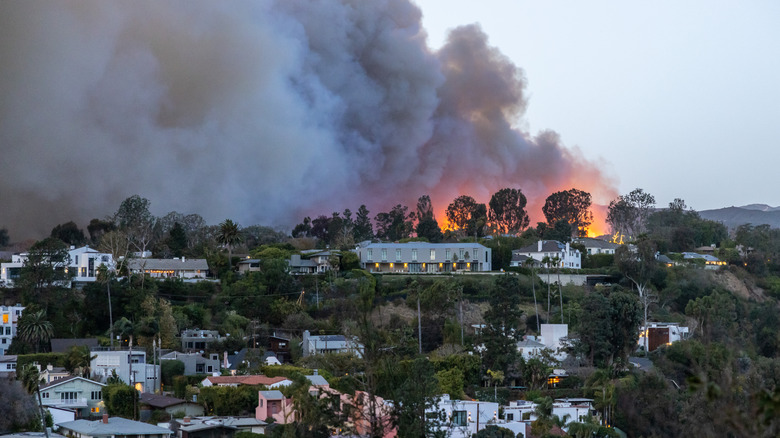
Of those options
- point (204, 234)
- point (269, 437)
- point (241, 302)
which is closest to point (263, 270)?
point (241, 302)

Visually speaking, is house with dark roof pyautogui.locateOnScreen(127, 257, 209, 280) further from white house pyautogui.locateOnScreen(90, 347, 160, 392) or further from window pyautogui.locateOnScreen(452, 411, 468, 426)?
window pyautogui.locateOnScreen(452, 411, 468, 426)

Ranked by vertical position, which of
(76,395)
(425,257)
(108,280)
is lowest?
(76,395)

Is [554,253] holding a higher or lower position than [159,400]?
higher

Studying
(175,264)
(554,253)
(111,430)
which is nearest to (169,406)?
(111,430)

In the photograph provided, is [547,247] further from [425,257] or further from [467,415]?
[467,415]

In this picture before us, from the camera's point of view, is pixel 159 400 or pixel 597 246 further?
pixel 597 246

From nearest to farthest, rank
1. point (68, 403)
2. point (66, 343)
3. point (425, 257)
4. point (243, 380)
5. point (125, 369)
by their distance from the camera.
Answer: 1. point (68, 403)
2. point (243, 380)
3. point (125, 369)
4. point (66, 343)
5. point (425, 257)

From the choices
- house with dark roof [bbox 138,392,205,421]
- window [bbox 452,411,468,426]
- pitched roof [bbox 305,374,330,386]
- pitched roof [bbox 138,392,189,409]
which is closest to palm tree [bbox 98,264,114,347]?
pitched roof [bbox 138,392,189,409]

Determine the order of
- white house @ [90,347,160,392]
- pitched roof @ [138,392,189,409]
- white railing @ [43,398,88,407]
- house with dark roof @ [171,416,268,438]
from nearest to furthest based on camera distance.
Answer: house with dark roof @ [171,416,268,438]
white railing @ [43,398,88,407]
pitched roof @ [138,392,189,409]
white house @ [90,347,160,392]
